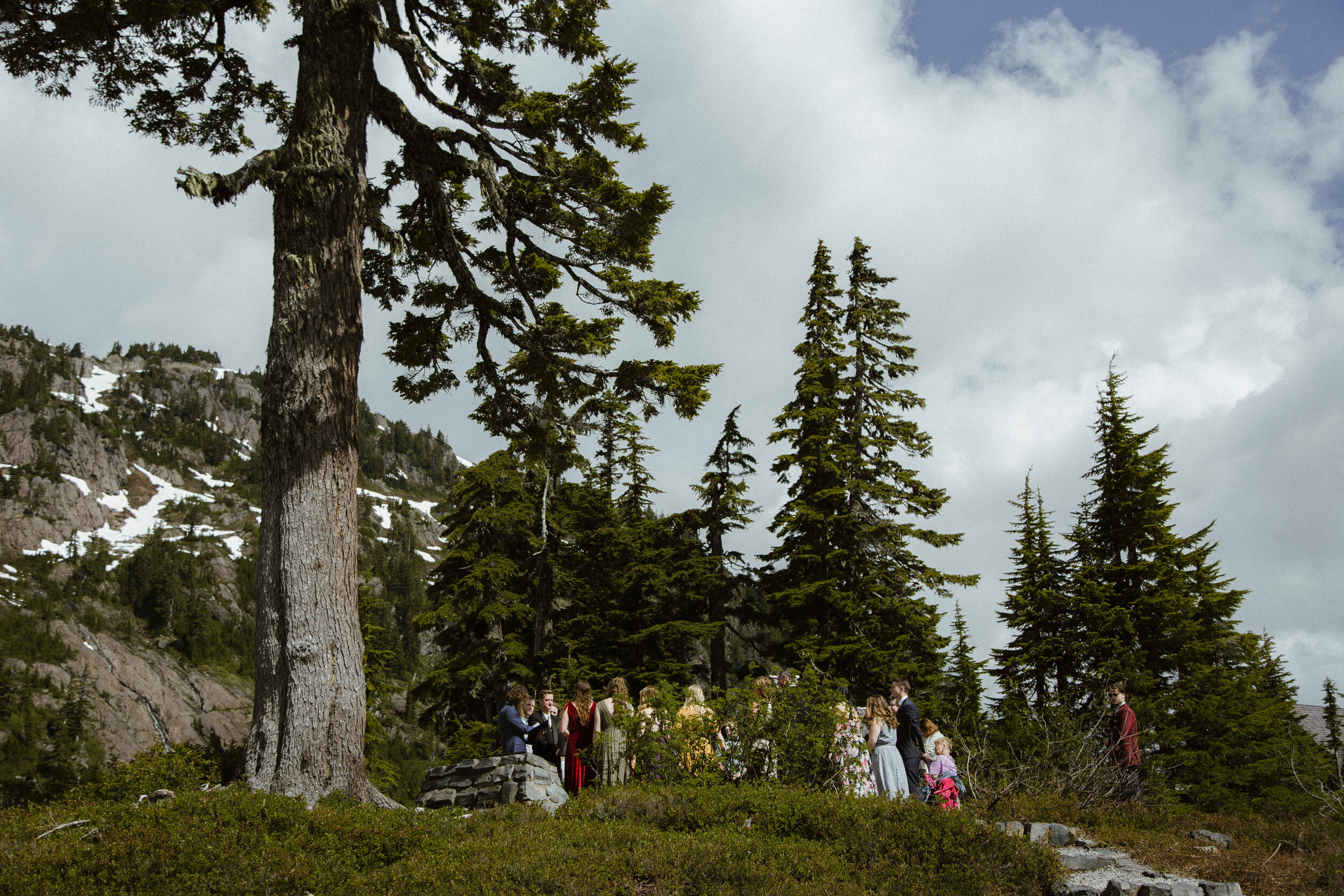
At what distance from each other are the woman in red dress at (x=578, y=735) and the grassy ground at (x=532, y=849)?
215 centimetres

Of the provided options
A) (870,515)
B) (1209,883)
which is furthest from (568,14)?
(870,515)

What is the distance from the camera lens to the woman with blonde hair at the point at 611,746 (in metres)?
8.26

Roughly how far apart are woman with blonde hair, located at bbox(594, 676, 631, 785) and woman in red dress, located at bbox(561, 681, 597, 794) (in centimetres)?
23

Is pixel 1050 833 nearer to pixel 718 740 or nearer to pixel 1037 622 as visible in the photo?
pixel 718 740

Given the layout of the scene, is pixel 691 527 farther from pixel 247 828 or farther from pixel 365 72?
pixel 247 828

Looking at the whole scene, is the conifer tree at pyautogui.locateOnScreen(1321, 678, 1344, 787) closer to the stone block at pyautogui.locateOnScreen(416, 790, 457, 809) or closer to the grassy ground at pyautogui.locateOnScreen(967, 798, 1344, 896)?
the grassy ground at pyautogui.locateOnScreen(967, 798, 1344, 896)

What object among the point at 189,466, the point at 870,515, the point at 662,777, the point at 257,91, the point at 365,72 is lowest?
the point at 662,777

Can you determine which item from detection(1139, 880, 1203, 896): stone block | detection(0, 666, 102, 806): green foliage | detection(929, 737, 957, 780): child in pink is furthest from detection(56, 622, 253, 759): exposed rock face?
detection(1139, 880, 1203, 896): stone block

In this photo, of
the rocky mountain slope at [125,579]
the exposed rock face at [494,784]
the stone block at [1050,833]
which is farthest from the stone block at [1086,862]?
the rocky mountain slope at [125,579]

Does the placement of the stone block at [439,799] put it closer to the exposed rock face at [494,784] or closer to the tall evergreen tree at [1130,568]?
the exposed rock face at [494,784]

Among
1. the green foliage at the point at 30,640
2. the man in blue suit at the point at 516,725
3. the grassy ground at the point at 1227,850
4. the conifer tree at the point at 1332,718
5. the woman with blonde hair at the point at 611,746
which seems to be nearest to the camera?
the grassy ground at the point at 1227,850

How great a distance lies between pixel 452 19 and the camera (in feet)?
32.7

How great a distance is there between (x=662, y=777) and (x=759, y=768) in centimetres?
95

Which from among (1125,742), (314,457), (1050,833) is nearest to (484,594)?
(314,457)
